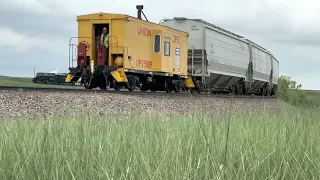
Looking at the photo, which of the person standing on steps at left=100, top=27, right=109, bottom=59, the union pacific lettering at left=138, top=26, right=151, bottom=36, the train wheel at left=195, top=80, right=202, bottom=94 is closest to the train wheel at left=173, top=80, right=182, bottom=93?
the train wheel at left=195, top=80, right=202, bottom=94

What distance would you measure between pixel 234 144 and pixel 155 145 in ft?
2.41

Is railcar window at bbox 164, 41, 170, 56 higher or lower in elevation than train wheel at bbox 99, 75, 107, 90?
higher

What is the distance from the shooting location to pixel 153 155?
367 centimetres

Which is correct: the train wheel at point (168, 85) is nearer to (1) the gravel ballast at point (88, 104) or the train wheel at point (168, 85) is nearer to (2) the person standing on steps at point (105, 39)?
(2) the person standing on steps at point (105, 39)

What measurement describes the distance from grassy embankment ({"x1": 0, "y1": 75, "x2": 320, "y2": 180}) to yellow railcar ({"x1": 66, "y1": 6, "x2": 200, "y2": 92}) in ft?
44.5

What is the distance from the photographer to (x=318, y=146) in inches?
170

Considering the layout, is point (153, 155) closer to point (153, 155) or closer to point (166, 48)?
point (153, 155)

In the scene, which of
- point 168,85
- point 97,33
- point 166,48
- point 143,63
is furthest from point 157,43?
point 97,33

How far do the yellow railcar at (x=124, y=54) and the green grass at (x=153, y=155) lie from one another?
535 inches

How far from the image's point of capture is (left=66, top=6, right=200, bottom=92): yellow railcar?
741 inches

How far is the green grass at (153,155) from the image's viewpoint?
10.3 feet

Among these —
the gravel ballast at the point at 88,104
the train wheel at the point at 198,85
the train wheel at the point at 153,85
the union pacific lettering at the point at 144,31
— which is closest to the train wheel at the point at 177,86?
the train wheel at the point at 153,85

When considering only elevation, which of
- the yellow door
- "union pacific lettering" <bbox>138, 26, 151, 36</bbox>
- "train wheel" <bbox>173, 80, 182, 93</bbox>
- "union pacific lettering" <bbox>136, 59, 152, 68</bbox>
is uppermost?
"union pacific lettering" <bbox>138, 26, 151, 36</bbox>

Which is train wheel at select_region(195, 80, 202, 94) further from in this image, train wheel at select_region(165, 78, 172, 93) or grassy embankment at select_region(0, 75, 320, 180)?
grassy embankment at select_region(0, 75, 320, 180)
